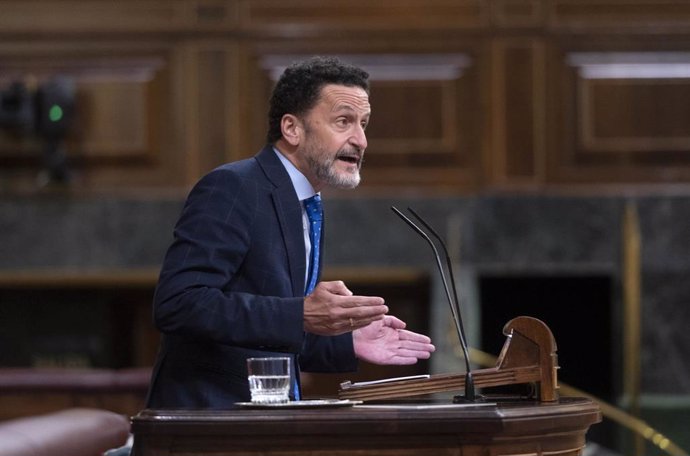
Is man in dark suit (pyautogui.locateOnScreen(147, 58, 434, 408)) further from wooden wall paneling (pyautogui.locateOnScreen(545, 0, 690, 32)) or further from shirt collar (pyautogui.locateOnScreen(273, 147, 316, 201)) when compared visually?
wooden wall paneling (pyautogui.locateOnScreen(545, 0, 690, 32))

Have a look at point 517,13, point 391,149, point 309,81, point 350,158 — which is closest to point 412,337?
point 350,158

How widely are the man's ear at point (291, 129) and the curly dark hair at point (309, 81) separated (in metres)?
0.01

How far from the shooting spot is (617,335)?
6.08 metres

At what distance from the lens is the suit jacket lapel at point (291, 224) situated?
2469mm

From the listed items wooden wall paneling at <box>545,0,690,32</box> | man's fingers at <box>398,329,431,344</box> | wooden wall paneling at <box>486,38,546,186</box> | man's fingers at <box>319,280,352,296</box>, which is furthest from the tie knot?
wooden wall paneling at <box>545,0,690,32</box>

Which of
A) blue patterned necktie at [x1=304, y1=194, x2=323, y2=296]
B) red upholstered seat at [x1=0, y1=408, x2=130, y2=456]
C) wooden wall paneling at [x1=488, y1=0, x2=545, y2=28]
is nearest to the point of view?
red upholstered seat at [x1=0, y1=408, x2=130, y2=456]

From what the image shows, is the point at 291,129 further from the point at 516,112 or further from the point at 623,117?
the point at 623,117

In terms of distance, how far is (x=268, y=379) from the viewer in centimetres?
215

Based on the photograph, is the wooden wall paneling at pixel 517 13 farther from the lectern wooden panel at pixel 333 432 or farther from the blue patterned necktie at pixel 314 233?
the lectern wooden panel at pixel 333 432

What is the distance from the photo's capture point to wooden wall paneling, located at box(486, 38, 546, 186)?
251 inches

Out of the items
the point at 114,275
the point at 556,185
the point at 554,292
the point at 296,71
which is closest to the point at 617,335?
the point at 554,292

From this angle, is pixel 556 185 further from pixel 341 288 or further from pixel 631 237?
pixel 341 288

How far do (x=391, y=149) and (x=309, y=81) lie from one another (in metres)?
3.82

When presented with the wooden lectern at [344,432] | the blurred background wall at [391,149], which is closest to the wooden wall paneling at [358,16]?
the blurred background wall at [391,149]
